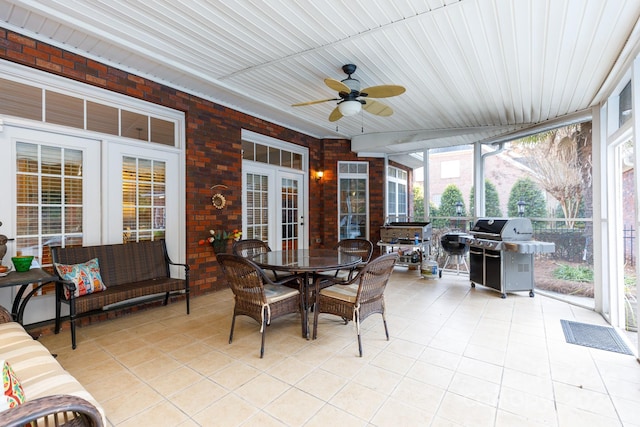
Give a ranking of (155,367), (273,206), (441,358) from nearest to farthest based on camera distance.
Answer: (155,367), (441,358), (273,206)

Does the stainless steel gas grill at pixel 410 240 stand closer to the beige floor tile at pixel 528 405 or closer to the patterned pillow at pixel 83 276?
the beige floor tile at pixel 528 405

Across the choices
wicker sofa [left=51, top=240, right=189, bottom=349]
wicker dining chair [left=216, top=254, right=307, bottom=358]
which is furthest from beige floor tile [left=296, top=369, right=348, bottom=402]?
wicker sofa [left=51, top=240, right=189, bottom=349]

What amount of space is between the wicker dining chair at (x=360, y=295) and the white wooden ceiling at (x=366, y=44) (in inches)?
78.5

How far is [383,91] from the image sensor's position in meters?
2.93

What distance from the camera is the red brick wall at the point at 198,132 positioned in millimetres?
2896

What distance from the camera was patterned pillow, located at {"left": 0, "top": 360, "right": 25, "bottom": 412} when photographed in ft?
3.43

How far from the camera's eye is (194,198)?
4.14 m

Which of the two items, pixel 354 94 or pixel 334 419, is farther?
pixel 354 94

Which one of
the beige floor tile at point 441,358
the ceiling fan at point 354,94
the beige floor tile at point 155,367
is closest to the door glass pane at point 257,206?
the ceiling fan at point 354,94

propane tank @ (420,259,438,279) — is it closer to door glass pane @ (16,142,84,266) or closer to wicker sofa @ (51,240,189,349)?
wicker sofa @ (51,240,189,349)

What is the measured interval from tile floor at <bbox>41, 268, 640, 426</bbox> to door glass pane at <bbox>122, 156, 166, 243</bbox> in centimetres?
99

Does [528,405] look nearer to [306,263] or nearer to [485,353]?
[485,353]

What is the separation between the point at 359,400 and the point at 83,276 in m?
2.78

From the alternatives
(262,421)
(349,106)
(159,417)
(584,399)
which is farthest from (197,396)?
(349,106)
